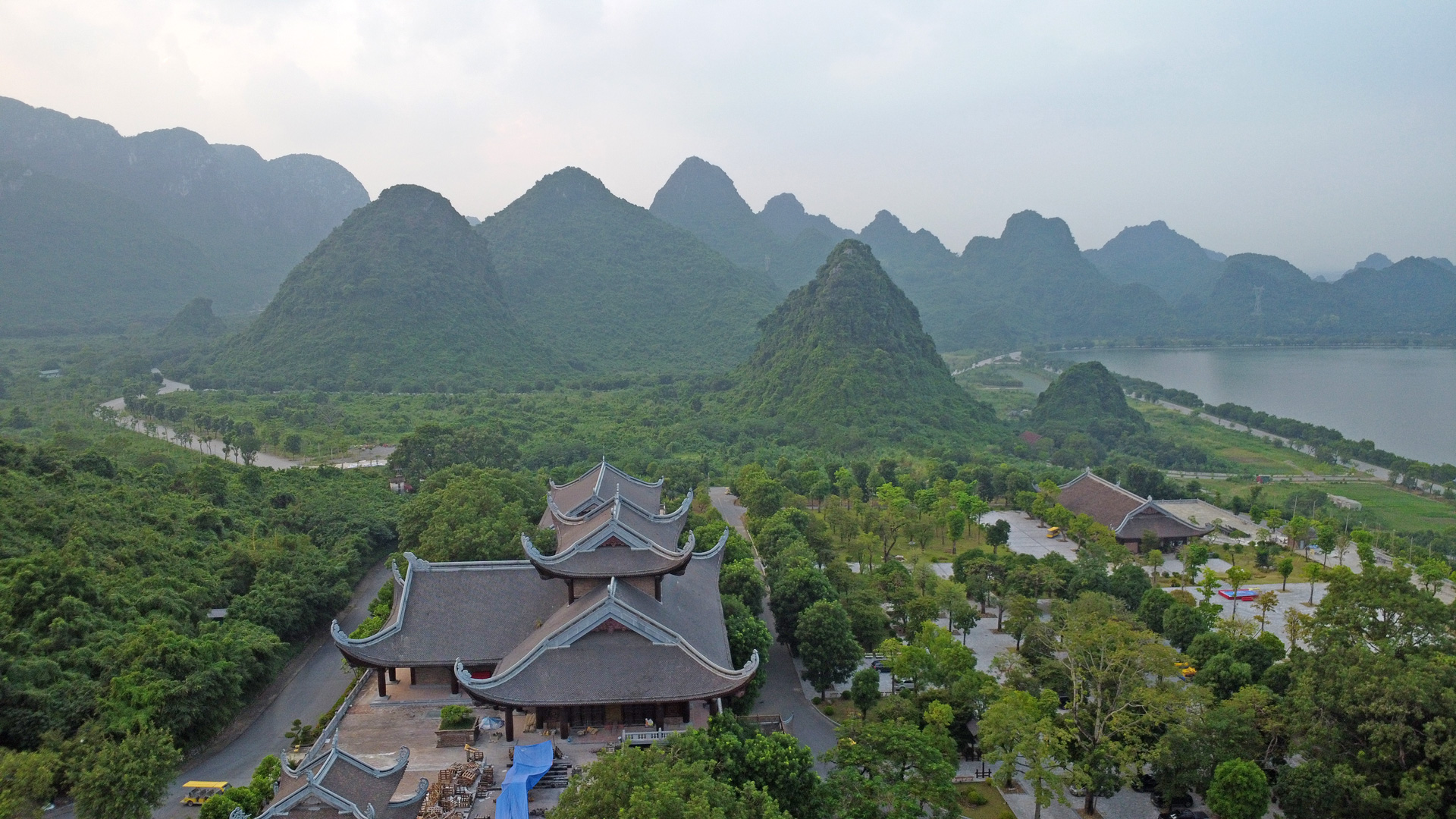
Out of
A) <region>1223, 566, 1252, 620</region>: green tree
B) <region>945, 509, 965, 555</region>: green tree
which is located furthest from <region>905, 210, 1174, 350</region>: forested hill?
<region>1223, 566, 1252, 620</region>: green tree

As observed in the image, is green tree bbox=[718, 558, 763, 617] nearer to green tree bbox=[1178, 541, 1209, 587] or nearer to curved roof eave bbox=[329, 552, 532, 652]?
curved roof eave bbox=[329, 552, 532, 652]

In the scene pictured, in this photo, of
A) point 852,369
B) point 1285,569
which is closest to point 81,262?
point 852,369

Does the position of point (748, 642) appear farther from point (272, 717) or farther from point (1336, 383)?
point (1336, 383)

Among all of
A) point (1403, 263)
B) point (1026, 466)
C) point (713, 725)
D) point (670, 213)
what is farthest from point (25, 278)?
point (1403, 263)

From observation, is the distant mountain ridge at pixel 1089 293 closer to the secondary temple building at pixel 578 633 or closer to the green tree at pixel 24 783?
the secondary temple building at pixel 578 633

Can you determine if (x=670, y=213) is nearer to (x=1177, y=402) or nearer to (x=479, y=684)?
(x=1177, y=402)
